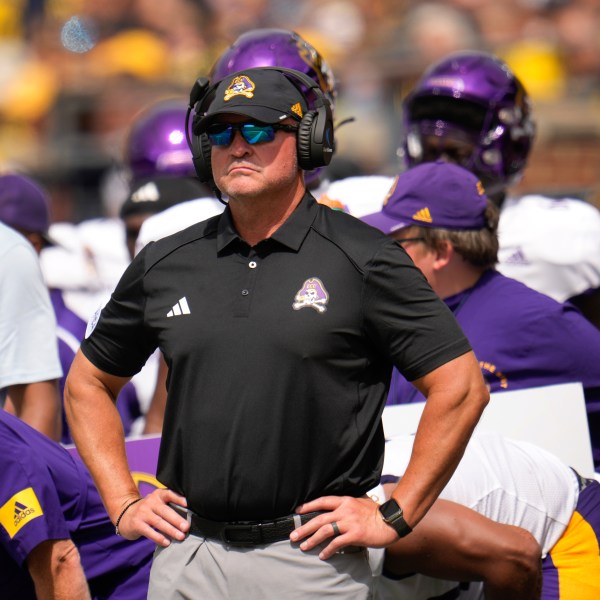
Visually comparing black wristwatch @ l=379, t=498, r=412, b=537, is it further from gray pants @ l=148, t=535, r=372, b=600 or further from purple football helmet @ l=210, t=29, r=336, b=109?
purple football helmet @ l=210, t=29, r=336, b=109

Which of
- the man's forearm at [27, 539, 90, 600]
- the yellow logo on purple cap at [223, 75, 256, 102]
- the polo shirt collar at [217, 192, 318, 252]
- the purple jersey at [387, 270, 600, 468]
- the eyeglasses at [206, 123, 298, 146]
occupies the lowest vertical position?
the man's forearm at [27, 539, 90, 600]

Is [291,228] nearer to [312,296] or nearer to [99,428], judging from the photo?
[312,296]

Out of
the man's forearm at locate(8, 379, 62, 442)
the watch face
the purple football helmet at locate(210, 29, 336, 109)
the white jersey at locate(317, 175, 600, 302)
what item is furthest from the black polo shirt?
the purple football helmet at locate(210, 29, 336, 109)

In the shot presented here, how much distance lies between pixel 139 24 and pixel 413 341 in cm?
963

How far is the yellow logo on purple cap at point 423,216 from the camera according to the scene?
4.33m

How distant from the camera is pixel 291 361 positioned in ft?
9.36

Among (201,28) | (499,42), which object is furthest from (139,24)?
(499,42)

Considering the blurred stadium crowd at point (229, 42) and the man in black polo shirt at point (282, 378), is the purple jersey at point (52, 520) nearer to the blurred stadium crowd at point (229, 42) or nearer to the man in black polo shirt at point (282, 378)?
the man in black polo shirt at point (282, 378)

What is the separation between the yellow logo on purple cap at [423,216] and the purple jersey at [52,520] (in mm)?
1442

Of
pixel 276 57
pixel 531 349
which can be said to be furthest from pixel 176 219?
pixel 531 349

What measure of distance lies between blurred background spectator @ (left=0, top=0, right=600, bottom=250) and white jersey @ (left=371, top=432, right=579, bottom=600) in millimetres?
4474

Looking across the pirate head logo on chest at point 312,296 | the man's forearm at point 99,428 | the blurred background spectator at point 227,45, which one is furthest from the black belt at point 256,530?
the blurred background spectator at point 227,45

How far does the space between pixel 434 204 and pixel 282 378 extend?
5.43ft

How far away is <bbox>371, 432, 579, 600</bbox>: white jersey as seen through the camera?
137 inches
